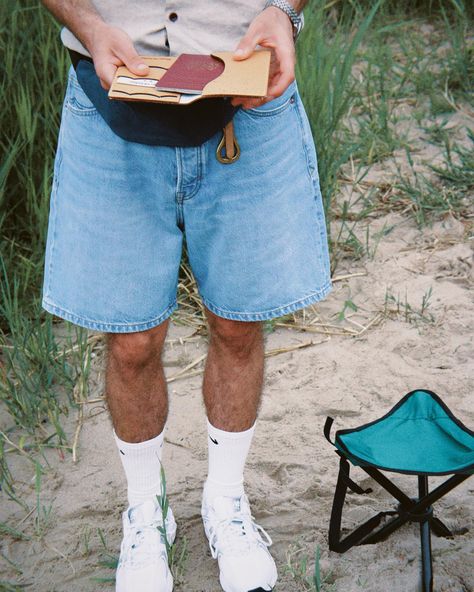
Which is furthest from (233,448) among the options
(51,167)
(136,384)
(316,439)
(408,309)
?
(51,167)

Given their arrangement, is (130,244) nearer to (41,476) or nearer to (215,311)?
(215,311)

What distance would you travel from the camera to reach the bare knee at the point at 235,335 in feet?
5.59

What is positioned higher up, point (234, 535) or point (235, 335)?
point (235, 335)

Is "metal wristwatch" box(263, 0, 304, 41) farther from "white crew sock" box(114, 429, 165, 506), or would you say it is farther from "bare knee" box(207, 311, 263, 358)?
"white crew sock" box(114, 429, 165, 506)

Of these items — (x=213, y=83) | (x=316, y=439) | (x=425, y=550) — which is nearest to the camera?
(x=213, y=83)

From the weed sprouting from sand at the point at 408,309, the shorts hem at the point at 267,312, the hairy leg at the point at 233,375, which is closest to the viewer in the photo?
the shorts hem at the point at 267,312

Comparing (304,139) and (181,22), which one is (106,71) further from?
(304,139)

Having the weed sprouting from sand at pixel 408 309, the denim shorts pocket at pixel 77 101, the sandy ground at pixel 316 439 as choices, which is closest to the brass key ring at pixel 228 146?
the denim shorts pocket at pixel 77 101

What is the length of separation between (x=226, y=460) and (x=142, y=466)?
0.62 feet

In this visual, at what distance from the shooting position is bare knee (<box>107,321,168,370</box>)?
165 centimetres

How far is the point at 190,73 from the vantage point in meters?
1.34

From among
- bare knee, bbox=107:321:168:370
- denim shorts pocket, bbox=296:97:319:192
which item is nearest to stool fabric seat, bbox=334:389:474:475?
bare knee, bbox=107:321:168:370

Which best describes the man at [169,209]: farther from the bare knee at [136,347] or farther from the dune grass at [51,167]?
the dune grass at [51,167]

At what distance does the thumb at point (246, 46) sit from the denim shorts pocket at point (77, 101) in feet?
0.98
